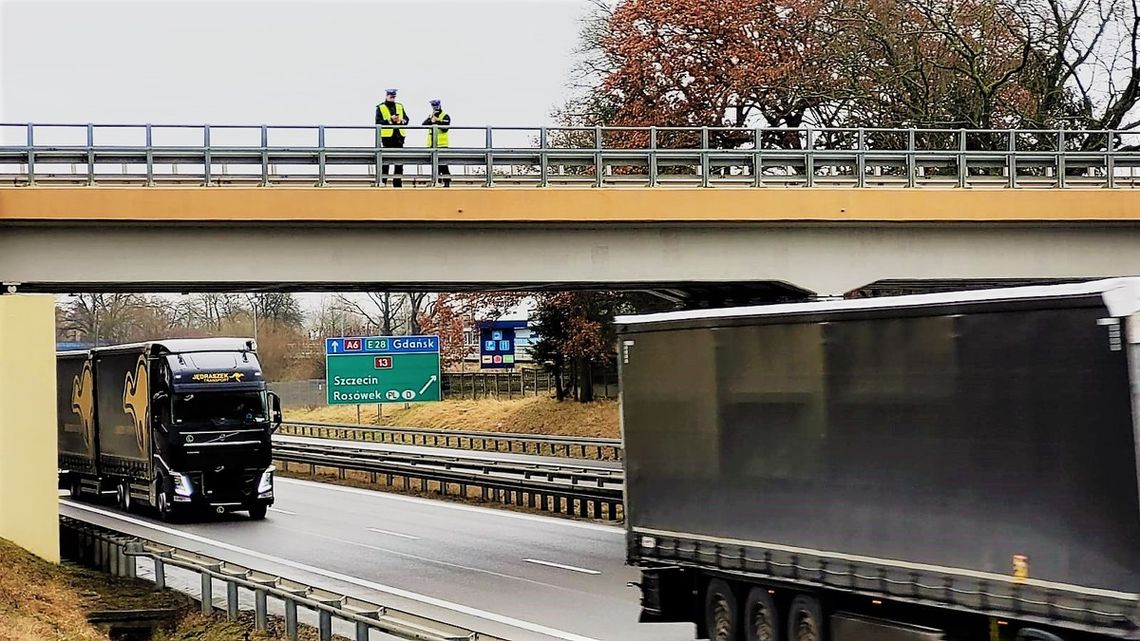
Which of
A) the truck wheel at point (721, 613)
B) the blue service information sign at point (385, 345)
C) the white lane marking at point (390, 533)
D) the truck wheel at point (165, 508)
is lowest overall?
the white lane marking at point (390, 533)

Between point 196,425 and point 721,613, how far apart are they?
64.9ft

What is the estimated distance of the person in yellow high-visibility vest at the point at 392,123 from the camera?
28469mm

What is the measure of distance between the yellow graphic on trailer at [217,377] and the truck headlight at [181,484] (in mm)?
1818

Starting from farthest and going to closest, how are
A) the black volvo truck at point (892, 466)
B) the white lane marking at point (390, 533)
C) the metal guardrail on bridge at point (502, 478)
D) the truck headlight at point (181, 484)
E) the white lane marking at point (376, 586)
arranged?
the truck headlight at point (181, 484) → the metal guardrail on bridge at point (502, 478) → the white lane marking at point (390, 533) → the white lane marking at point (376, 586) → the black volvo truck at point (892, 466)

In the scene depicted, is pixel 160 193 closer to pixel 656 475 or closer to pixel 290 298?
pixel 656 475

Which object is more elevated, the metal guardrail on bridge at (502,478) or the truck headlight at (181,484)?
the truck headlight at (181,484)

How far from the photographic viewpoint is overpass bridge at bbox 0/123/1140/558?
87.7ft

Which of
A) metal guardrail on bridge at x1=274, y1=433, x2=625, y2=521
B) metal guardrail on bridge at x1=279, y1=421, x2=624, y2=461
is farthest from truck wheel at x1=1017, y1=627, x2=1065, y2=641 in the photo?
metal guardrail on bridge at x1=279, y1=421, x2=624, y2=461

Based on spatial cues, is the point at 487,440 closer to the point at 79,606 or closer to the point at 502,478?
the point at 502,478

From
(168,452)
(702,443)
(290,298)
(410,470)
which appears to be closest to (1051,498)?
(702,443)

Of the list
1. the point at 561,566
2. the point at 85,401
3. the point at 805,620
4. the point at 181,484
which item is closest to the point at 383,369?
the point at 85,401

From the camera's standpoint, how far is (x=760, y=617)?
1495 centimetres

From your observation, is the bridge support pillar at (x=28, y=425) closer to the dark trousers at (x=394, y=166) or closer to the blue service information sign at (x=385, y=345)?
the dark trousers at (x=394, y=166)

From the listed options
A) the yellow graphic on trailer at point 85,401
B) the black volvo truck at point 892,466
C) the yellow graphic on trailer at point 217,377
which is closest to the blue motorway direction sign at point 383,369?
the yellow graphic on trailer at point 85,401
